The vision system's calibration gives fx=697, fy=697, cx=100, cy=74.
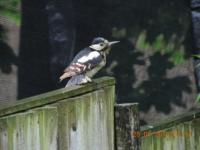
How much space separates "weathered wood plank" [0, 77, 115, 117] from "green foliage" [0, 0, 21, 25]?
2.04m

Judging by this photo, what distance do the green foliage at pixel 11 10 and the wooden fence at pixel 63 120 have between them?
204 cm

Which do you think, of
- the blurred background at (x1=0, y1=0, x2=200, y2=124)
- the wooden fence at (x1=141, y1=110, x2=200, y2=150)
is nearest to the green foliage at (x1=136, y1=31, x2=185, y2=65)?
the blurred background at (x1=0, y1=0, x2=200, y2=124)

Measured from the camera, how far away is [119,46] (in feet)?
29.2

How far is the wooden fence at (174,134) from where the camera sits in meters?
7.29

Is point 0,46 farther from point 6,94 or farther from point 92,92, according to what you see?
point 92,92

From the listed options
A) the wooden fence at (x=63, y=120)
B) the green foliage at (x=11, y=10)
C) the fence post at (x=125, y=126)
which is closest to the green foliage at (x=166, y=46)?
the green foliage at (x=11, y=10)

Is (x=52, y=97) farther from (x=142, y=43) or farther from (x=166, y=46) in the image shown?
(x=166, y=46)

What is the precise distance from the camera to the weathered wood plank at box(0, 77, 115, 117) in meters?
5.28

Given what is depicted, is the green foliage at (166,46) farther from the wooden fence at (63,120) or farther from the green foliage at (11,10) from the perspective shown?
the wooden fence at (63,120)

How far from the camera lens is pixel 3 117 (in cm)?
520

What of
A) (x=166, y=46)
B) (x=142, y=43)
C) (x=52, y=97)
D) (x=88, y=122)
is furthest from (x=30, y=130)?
(x=166, y=46)

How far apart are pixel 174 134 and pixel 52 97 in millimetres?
2507

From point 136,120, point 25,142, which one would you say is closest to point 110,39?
point 136,120

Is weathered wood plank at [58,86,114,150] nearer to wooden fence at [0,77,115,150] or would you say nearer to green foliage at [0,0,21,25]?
wooden fence at [0,77,115,150]
